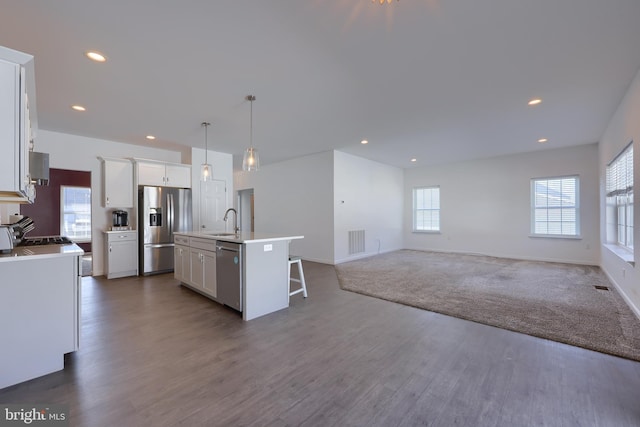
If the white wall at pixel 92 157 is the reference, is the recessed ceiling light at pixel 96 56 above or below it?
above

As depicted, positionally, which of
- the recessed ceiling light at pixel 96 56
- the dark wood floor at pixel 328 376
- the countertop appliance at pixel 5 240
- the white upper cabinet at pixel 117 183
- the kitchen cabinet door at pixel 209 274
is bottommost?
the dark wood floor at pixel 328 376

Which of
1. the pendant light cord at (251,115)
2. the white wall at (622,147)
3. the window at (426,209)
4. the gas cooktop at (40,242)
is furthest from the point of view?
the window at (426,209)

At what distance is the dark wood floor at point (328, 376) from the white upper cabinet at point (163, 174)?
298 centimetres

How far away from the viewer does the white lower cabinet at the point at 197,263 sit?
11.5 ft

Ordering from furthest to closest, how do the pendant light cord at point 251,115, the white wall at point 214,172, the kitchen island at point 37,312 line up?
the white wall at point 214,172 → the pendant light cord at point 251,115 → the kitchen island at point 37,312

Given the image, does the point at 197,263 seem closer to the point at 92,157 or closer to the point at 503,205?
the point at 92,157

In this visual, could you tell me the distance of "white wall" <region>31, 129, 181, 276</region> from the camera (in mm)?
4755

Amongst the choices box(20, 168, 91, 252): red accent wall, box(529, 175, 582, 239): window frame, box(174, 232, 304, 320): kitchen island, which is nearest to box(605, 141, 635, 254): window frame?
box(529, 175, 582, 239): window frame

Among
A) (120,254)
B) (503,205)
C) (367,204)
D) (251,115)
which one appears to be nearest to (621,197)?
(503,205)

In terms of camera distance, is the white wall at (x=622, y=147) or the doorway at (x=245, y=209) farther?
the doorway at (x=245, y=209)

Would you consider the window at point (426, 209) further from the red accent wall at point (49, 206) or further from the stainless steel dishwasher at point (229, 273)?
the red accent wall at point (49, 206)

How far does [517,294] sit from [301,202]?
188 inches

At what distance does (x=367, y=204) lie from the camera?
732cm

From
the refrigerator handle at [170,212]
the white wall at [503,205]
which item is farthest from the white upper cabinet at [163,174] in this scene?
the white wall at [503,205]
